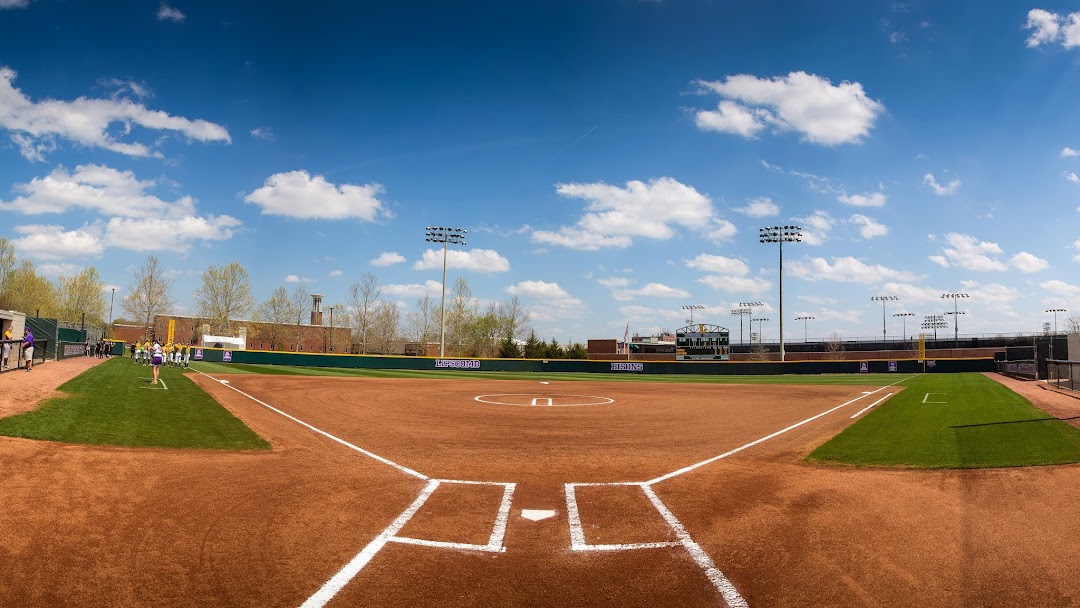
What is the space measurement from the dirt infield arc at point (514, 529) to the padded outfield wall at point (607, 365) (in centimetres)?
4498

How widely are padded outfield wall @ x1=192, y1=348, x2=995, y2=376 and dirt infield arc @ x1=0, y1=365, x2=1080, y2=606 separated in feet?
148

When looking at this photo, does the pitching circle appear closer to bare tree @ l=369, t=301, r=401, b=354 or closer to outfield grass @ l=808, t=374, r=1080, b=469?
outfield grass @ l=808, t=374, r=1080, b=469

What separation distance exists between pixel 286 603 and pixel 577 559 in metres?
2.55

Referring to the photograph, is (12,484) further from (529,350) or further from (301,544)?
(529,350)

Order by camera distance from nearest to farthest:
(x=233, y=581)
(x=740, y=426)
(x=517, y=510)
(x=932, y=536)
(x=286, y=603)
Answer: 1. (x=286, y=603)
2. (x=233, y=581)
3. (x=932, y=536)
4. (x=517, y=510)
5. (x=740, y=426)

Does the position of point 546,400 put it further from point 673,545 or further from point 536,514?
point 673,545

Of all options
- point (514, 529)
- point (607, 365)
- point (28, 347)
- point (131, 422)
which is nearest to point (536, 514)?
point (514, 529)

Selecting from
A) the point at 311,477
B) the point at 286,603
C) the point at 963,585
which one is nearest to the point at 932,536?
the point at 963,585

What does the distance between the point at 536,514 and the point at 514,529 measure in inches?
26.5

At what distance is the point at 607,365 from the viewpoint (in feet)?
186

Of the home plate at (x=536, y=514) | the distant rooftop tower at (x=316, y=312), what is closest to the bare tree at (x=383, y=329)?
the distant rooftop tower at (x=316, y=312)

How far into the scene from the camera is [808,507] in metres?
7.34

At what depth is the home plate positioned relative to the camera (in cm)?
690

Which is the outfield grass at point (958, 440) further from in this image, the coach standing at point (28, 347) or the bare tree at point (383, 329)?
the bare tree at point (383, 329)
